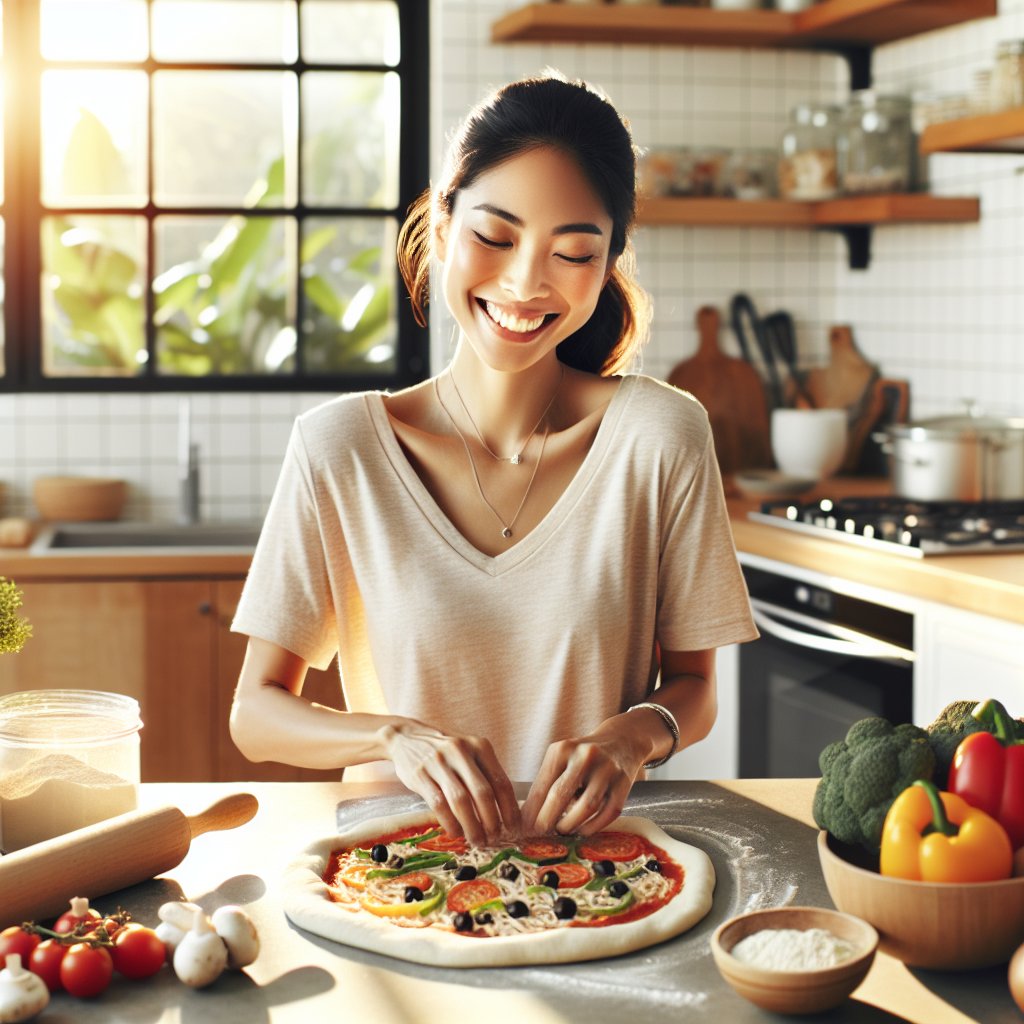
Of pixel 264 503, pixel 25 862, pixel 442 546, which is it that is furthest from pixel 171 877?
pixel 264 503

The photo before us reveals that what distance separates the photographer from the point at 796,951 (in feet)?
3.33

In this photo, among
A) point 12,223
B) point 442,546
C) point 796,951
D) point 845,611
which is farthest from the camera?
point 12,223

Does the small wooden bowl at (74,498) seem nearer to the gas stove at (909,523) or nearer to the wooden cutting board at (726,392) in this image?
the wooden cutting board at (726,392)

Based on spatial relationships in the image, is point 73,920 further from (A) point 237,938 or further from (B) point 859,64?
(B) point 859,64

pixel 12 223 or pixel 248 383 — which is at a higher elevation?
pixel 12 223

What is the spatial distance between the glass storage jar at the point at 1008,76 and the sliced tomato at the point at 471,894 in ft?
7.18

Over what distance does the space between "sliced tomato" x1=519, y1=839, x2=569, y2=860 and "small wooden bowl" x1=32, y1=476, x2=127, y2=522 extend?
2.58 metres

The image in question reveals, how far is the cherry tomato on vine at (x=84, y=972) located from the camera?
3.36 ft

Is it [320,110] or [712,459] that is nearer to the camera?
[712,459]

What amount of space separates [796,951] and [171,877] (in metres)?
0.55

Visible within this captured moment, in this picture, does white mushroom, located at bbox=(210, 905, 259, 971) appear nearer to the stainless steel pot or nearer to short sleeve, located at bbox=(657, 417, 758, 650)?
short sleeve, located at bbox=(657, 417, 758, 650)

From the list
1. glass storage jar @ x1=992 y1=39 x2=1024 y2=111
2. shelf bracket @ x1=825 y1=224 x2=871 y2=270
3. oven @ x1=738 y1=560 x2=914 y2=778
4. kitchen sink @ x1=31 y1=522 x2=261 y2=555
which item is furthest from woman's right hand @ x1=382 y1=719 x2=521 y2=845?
shelf bracket @ x1=825 y1=224 x2=871 y2=270

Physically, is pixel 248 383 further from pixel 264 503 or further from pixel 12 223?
pixel 12 223

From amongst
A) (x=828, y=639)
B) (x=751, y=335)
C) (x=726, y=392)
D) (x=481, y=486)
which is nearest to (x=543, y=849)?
(x=481, y=486)
